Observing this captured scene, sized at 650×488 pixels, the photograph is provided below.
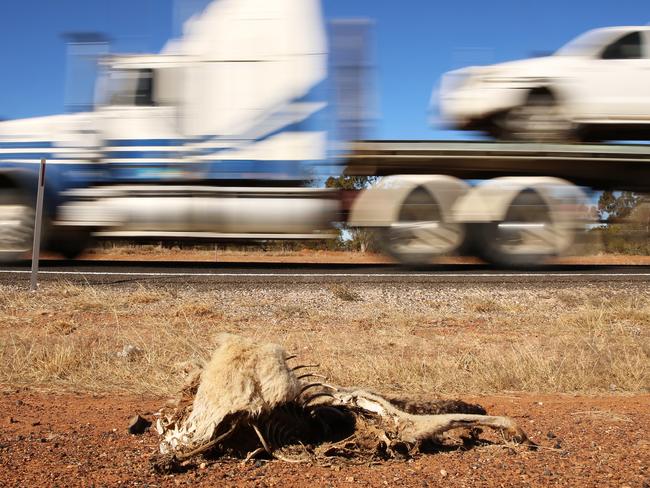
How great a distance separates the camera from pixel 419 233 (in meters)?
10.9

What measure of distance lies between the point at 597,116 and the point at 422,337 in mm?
5512

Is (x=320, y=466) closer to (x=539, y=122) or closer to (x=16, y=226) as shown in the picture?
(x=539, y=122)

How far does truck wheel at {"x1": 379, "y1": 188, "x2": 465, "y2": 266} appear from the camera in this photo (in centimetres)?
1079

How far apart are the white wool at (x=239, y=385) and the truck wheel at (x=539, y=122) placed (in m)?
8.63

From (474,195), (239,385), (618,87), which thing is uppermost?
(618,87)

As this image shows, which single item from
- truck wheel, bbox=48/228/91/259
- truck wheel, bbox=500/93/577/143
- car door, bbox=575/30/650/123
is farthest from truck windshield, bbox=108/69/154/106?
car door, bbox=575/30/650/123

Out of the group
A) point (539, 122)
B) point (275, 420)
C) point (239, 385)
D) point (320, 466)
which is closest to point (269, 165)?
point (539, 122)

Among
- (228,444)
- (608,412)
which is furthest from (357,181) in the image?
(228,444)

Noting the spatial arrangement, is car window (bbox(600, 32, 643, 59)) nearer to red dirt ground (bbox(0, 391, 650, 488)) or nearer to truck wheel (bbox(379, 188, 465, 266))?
truck wheel (bbox(379, 188, 465, 266))

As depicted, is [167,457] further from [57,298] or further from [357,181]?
[357,181]

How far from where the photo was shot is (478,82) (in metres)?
11.1

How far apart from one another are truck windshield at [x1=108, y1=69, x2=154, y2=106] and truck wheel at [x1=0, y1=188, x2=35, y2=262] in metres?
2.37

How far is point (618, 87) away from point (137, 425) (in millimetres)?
9524

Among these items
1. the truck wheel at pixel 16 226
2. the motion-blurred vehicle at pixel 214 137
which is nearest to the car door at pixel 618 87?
the motion-blurred vehicle at pixel 214 137
